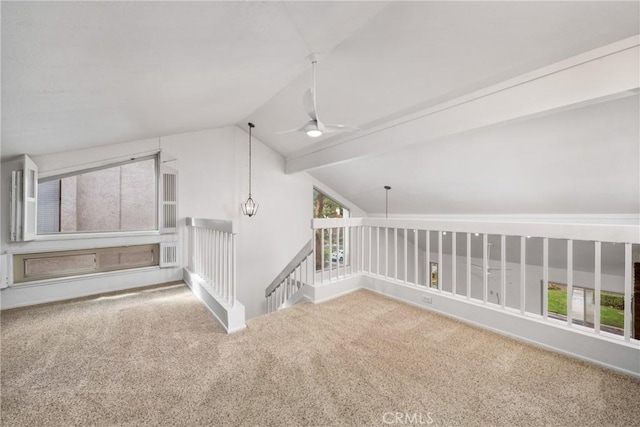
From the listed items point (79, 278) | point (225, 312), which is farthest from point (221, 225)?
point (79, 278)

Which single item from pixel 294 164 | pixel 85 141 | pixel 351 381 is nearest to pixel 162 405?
pixel 351 381

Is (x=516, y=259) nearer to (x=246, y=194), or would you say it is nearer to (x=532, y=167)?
(x=532, y=167)

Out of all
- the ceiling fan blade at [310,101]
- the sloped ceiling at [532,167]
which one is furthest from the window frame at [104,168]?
the sloped ceiling at [532,167]

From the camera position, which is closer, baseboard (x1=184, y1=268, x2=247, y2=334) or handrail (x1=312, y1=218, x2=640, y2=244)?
handrail (x1=312, y1=218, x2=640, y2=244)

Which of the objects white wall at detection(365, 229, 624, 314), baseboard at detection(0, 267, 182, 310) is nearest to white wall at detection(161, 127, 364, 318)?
baseboard at detection(0, 267, 182, 310)

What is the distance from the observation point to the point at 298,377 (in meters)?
1.87

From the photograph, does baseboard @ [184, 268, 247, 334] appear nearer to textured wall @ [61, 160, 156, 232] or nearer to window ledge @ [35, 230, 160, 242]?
window ledge @ [35, 230, 160, 242]

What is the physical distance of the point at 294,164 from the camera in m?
6.37

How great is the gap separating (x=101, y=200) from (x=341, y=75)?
4.38 m

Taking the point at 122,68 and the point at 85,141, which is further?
the point at 85,141

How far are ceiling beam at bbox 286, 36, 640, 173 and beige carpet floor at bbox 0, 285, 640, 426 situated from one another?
7.86ft

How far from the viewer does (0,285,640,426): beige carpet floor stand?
1.54 metres

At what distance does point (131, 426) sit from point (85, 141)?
3652 mm

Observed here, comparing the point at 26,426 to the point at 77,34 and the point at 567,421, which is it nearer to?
the point at 77,34
